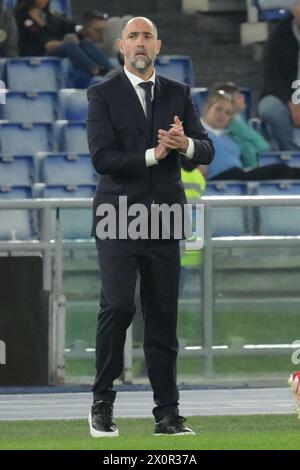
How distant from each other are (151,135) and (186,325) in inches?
169

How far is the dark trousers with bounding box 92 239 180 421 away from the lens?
826 cm

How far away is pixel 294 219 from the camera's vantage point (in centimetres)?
1253

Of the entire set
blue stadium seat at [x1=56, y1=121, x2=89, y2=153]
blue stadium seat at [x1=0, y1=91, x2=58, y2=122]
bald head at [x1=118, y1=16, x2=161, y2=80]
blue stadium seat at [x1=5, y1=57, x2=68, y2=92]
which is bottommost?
blue stadium seat at [x1=56, y1=121, x2=89, y2=153]

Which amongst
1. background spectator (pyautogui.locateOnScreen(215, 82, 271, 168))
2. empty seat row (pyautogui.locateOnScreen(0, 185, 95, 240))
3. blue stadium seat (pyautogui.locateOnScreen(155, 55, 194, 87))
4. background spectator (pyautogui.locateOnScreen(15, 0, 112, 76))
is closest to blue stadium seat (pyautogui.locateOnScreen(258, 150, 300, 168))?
Result: background spectator (pyautogui.locateOnScreen(215, 82, 271, 168))

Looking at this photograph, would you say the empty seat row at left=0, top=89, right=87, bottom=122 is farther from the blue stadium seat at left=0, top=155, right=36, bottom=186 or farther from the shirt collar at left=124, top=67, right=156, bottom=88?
the shirt collar at left=124, top=67, right=156, bottom=88

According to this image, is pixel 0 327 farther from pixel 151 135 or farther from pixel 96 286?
pixel 151 135

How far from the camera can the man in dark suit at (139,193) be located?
8.24 meters

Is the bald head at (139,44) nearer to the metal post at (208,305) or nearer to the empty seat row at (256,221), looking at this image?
the empty seat row at (256,221)

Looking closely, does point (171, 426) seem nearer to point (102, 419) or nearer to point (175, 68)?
point (102, 419)

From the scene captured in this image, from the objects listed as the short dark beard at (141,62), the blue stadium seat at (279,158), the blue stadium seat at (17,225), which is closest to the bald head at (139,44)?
the short dark beard at (141,62)

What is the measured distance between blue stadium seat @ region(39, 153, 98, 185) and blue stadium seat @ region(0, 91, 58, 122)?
1174mm

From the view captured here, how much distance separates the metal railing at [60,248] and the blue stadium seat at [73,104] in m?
4.60

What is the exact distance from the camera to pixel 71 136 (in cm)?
1662
